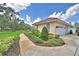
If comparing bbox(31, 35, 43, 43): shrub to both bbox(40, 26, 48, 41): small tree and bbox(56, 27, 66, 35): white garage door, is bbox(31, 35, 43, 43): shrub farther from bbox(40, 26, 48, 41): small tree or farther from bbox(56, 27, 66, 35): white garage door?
bbox(56, 27, 66, 35): white garage door

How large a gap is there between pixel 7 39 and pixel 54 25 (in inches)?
17.5

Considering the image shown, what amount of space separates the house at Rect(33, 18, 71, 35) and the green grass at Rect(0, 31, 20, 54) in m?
0.21

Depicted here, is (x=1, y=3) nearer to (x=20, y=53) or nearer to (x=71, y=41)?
(x=20, y=53)

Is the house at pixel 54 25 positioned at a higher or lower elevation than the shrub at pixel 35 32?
higher

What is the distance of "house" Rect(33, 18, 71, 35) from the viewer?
59.8 inches

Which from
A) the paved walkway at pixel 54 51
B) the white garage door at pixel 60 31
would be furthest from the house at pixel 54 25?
the paved walkway at pixel 54 51

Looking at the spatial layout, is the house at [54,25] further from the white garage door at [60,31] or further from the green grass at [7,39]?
the green grass at [7,39]

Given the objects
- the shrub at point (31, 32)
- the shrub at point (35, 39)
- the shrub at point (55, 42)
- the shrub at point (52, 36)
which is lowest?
the shrub at point (55, 42)

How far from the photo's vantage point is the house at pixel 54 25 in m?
1.52

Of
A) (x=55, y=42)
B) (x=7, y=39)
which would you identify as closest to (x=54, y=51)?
(x=55, y=42)

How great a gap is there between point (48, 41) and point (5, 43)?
1.27 ft

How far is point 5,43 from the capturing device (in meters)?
1.51

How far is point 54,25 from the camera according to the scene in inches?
60.6

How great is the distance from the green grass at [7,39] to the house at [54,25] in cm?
21
